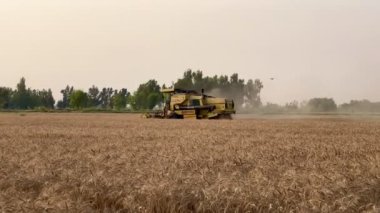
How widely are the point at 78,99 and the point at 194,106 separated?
81234mm

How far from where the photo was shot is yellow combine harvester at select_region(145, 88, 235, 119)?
1730 inches

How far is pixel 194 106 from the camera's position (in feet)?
145

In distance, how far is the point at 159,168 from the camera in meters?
7.56

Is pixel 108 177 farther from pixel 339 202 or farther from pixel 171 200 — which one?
pixel 339 202

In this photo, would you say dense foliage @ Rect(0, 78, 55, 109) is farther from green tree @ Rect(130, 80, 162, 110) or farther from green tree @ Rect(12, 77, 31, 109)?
green tree @ Rect(130, 80, 162, 110)

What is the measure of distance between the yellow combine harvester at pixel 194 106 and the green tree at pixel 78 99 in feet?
257

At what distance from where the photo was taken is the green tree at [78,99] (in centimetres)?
12012

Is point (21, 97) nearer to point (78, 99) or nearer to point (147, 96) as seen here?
point (78, 99)

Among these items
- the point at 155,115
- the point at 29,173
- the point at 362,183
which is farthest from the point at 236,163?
the point at 155,115

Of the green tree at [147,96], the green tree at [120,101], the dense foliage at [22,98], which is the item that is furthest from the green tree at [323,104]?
the dense foliage at [22,98]

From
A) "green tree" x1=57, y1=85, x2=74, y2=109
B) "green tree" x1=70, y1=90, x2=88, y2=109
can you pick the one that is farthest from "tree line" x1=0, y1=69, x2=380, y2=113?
"green tree" x1=57, y1=85, x2=74, y2=109

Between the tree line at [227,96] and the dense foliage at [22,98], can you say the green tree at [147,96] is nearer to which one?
the tree line at [227,96]

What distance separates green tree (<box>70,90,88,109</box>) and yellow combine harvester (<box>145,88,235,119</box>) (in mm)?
78389

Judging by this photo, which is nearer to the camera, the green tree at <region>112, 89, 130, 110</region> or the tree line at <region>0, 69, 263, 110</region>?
the tree line at <region>0, 69, 263, 110</region>
